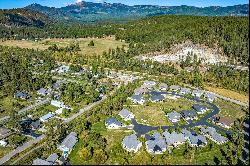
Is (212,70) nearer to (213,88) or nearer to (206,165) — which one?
(213,88)

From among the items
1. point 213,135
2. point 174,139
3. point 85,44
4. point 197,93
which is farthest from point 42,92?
point 85,44

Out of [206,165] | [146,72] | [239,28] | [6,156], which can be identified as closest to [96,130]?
[6,156]

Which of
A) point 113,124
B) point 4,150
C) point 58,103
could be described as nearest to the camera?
point 4,150

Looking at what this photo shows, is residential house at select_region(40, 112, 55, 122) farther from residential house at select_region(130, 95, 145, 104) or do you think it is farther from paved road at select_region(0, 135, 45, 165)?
residential house at select_region(130, 95, 145, 104)

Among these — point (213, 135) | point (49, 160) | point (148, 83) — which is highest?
point (148, 83)

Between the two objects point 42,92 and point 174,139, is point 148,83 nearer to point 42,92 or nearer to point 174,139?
point 42,92

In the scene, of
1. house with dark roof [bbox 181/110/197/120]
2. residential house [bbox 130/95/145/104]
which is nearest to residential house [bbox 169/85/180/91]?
residential house [bbox 130/95/145/104]

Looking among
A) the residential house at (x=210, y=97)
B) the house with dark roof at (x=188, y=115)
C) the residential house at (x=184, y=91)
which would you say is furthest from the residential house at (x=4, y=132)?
the residential house at (x=210, y=97)
